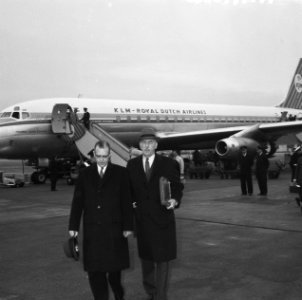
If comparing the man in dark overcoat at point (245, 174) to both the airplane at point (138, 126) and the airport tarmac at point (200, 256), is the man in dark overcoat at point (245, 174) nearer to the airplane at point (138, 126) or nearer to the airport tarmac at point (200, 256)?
the airport tarmac at point (200, 256)

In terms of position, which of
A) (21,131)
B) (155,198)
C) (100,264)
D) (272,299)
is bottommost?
(272,299)

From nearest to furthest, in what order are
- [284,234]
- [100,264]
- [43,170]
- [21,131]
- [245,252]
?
1. [100,264]
2. [245,252]
3. [284,234]
4. [21,131]
5. [43,170]

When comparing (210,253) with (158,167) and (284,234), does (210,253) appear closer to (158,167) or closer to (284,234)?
(284,234)

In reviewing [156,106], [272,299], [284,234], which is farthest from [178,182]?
[156,106]

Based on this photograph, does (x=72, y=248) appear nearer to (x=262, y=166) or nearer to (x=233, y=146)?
(x=262, y=166)

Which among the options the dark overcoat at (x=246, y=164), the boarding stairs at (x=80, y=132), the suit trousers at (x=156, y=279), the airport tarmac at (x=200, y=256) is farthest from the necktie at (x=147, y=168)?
the boarding stairs at (x=80, y=132)

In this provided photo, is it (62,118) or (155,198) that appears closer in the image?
(155,198)

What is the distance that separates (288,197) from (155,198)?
31.4ft

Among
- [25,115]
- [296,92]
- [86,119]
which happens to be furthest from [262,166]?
[296,92]

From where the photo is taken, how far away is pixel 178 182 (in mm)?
4824

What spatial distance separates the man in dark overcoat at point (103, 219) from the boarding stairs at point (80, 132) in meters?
11.1

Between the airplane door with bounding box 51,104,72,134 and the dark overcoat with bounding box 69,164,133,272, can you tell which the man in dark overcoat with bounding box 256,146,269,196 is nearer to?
the airplane door with bounding box 51,104,72,134

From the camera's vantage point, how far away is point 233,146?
1925cm

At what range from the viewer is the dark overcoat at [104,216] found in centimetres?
434
